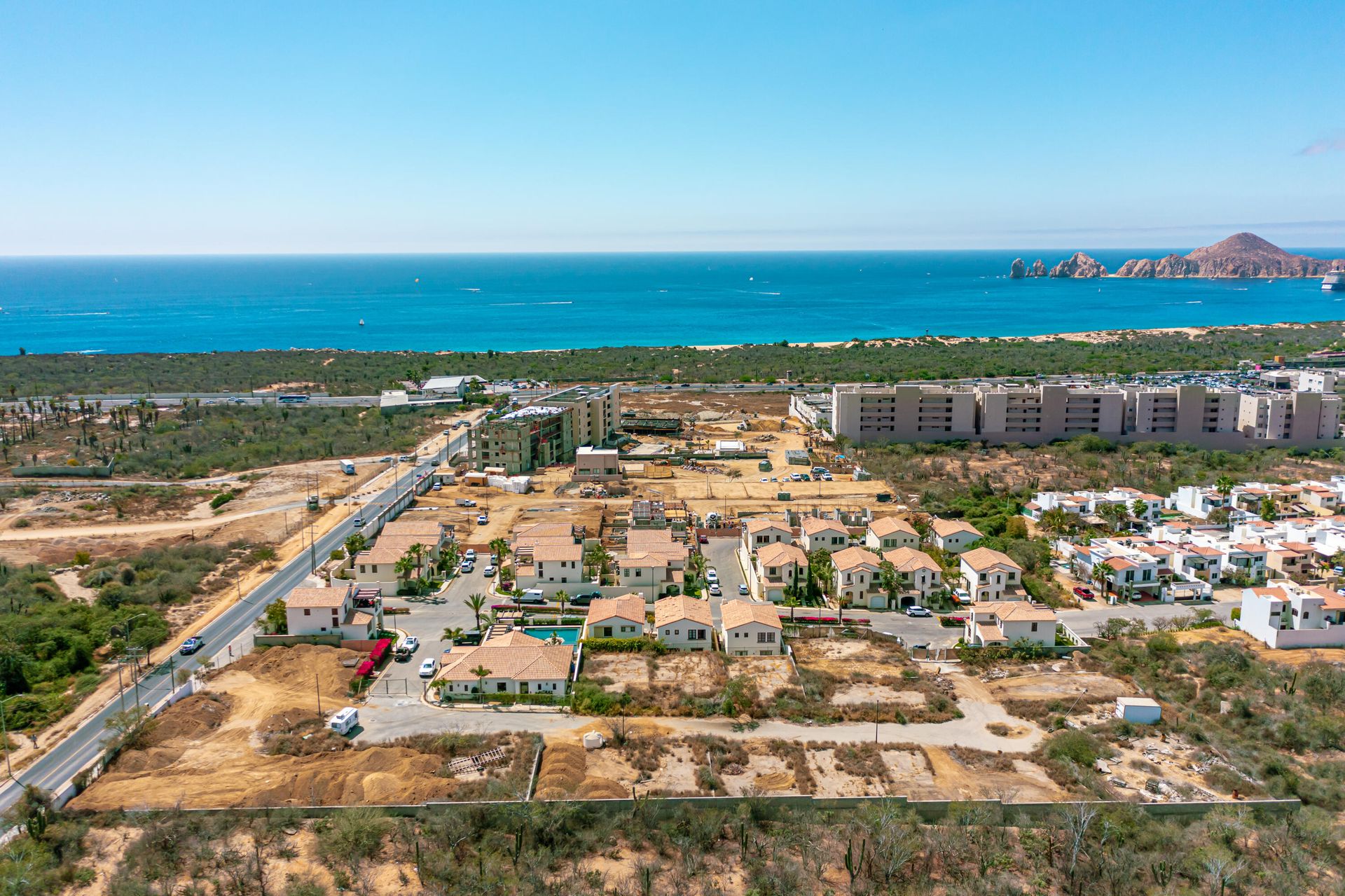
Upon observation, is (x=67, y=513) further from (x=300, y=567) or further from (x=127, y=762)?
(x=127, y=762)

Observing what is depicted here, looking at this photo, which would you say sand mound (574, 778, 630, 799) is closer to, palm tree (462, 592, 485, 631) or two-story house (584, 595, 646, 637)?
two-story house (584, 595, 646, 637)

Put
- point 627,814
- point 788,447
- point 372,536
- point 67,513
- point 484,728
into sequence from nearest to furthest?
point 627,814, point 484,728, point 372,536, point 67,513, point 788,447

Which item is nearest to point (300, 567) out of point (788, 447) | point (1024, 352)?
point (788, 447)

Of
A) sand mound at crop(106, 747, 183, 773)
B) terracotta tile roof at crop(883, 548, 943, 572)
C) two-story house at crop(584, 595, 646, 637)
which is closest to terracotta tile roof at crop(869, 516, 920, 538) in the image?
terracotta tile roof at crop(883, 548, 943, 572)

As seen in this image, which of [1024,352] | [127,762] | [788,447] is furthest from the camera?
[1024,352]

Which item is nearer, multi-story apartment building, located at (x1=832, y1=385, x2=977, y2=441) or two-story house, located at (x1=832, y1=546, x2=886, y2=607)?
two-story house, located at (x1=832, y1=546, x2=886, y2=607)
